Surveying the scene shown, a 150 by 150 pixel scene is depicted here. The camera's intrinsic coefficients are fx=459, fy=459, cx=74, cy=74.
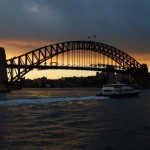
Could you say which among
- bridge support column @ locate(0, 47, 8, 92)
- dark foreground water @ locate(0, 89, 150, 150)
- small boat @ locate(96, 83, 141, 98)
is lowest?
dark foreground water @ locate(0, 89, 150, 150)

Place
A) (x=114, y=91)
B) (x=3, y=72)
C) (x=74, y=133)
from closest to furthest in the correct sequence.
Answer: (x=74, y=133)
(x=114, y=91)
(x=3, y=72)

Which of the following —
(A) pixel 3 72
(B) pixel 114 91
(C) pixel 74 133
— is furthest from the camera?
(A) pixel 3 72

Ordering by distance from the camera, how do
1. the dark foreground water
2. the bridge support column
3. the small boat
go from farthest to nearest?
the bridge support column
the small boat
the dark foreground water

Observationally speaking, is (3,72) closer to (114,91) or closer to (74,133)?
(114,91)

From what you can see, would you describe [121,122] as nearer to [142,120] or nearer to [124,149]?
[142,120]

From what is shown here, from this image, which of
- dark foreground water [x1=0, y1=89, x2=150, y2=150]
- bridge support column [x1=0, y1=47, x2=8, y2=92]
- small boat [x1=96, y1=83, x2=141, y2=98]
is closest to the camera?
dark foreground water [x1=0, y1=89, x2=150, y2=150]

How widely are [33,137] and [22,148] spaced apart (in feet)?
8.51

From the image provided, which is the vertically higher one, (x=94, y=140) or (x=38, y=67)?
(x=38, y=67)

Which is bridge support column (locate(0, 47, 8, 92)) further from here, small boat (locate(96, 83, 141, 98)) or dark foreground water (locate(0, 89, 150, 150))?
dark foreground water (locate(0, 89, 150, 150))

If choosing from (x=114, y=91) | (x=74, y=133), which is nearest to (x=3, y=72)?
(x=114, y=91)

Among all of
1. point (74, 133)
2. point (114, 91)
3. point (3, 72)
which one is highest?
point (3, 72)

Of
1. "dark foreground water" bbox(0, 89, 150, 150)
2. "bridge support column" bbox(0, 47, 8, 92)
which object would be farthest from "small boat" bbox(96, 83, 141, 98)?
"dark foreground water" bbox(0, 89, 150, 150)

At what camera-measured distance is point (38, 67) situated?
362ft

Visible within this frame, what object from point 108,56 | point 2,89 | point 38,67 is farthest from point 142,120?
point 108,56
